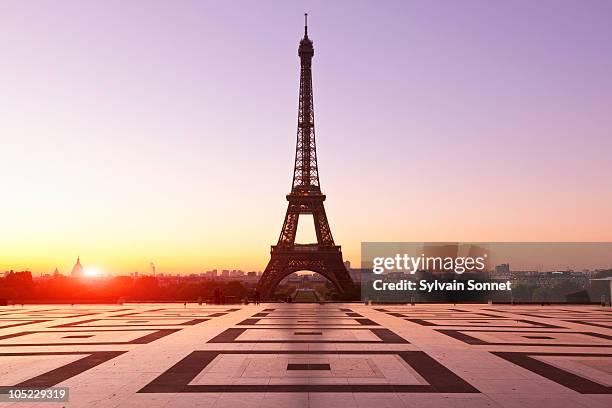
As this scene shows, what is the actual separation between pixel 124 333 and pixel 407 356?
1207cm

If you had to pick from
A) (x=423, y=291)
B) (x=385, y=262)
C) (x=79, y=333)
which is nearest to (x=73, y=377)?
(x=79, y=333)

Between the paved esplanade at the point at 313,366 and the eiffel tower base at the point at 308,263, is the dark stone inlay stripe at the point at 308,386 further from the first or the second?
the eiffel tower base at the point at 308,263

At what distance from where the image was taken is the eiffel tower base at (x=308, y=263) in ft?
218

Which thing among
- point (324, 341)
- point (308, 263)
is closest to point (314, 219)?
point (308, 263)

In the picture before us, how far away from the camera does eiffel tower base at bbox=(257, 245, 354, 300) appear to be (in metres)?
66.4

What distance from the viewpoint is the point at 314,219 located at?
235 ft

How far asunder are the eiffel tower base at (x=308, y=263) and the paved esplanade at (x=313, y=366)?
140ft

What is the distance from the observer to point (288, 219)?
70.9 m

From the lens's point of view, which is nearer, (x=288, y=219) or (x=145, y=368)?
(x=145, y=368)

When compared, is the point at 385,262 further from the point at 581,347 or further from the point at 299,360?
the point at 299,360

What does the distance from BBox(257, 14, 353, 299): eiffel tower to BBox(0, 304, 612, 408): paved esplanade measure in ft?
141

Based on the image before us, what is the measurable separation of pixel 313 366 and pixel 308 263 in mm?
53754

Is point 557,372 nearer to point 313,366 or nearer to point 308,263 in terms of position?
point 313,366

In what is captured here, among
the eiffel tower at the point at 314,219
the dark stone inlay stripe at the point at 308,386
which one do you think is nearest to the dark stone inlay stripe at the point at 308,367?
the dark stone inlay stripe at the point at 308,386
